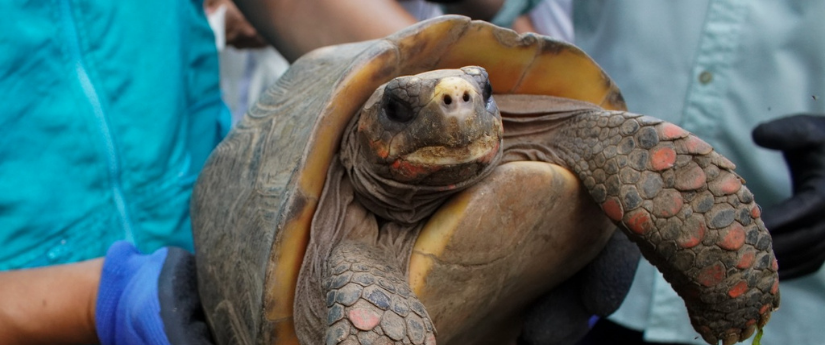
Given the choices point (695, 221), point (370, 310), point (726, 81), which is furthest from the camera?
point (726, 81)

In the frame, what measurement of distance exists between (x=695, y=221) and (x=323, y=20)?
3.52 feet

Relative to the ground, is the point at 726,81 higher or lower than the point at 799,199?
higher

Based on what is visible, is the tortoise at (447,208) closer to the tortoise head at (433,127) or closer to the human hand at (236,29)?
the tortoise head at (433,127)

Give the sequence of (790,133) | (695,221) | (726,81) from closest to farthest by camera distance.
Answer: (695,221)
(790,133)
(726,81)

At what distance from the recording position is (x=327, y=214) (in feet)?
3.28

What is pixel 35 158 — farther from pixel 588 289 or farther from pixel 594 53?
pixel 594 53

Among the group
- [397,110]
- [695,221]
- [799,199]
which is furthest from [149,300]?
[799,199]

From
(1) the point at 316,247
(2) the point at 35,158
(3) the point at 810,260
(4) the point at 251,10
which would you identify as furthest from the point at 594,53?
(2) the point at 35,158

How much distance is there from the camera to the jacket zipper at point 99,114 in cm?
126

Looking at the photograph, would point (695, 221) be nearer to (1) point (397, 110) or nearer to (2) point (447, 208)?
(2) point (447, 208)

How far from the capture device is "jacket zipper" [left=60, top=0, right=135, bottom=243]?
1.26m

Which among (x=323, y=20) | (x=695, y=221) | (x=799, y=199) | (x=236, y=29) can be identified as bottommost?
(x=236, y=29)

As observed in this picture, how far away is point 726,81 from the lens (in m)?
1.46

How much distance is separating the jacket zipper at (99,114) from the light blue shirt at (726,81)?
4.00ft
